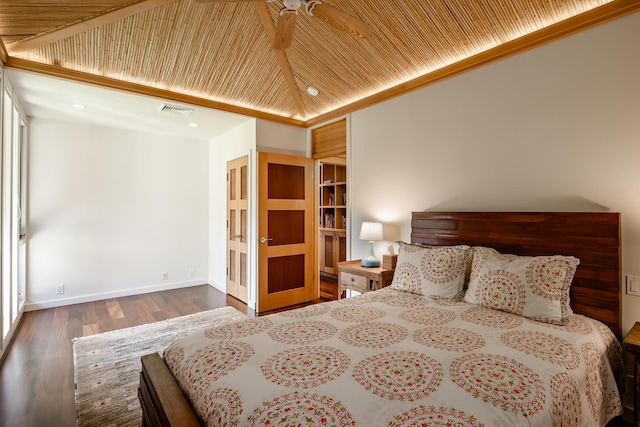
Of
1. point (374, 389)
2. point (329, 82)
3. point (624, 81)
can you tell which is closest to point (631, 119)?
point (624, 81)

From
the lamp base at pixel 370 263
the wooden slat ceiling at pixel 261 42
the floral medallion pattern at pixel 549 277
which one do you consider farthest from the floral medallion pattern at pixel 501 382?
the wooden slat ceiling at pixel 261 42

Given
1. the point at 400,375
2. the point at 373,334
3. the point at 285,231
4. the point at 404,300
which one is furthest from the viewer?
the point at 285,231

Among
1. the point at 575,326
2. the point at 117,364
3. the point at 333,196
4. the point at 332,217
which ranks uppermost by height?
the point at 333,196

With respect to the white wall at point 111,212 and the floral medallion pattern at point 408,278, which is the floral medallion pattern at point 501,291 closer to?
the floral medallion pattern at point 408,278

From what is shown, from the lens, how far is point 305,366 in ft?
4.33

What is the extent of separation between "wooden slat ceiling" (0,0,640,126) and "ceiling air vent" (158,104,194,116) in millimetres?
203

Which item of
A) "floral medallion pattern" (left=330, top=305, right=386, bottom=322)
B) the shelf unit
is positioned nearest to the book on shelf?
the shelf unit

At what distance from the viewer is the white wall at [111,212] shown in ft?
14.0

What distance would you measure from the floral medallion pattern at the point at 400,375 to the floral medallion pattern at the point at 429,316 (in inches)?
19.3

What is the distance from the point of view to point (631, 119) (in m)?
2.03

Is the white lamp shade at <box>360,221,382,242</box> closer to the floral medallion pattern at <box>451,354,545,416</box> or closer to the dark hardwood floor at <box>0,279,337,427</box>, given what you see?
the dark hardwood floor at <box>0,279,337,427</box>

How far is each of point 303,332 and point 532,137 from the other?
225cm

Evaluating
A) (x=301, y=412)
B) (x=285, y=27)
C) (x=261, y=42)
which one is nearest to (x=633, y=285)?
(x=301, y=412)

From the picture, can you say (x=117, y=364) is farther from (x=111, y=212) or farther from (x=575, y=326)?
(x=575, y=326)
